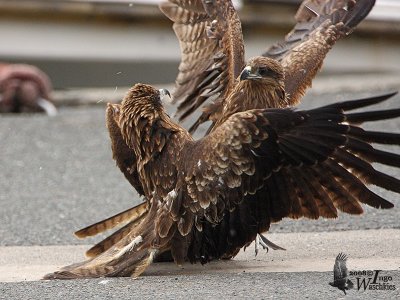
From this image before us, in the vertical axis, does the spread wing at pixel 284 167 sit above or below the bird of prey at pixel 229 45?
below

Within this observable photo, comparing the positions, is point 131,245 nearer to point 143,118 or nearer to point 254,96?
point 143,118

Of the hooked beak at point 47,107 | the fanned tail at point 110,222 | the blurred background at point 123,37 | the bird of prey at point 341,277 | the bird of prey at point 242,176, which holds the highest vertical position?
the blurred background at point 123,37

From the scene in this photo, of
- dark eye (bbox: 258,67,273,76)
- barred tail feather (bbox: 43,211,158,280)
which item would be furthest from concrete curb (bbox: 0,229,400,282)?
dark eye (bbox: 258,67,273,76)

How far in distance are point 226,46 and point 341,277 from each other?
122 inches

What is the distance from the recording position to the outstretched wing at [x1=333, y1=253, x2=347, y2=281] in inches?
243

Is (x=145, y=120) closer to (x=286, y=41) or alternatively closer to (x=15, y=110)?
(x=286, y=41)

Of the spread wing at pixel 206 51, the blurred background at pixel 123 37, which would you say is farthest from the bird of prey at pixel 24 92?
the spread wing at pixel 206 51

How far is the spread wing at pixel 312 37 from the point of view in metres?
8.59

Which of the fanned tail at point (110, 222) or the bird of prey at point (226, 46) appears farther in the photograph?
the bird of prey at point (226, 46)

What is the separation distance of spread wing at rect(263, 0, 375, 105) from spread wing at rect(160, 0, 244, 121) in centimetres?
48

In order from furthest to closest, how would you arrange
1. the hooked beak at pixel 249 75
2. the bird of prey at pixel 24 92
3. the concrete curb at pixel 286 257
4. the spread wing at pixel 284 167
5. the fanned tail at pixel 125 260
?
the bird of prey at pixel 24 92 < the hooked beak at pixel 249 75 < the concrete curb at pixel 286 257 < the fanned tail at pixel 125 260 < the spread wing at pixel 284 167

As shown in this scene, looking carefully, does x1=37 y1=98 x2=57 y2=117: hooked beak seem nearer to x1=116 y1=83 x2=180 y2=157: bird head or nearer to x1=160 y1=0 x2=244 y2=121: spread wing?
x1=160 y1=0 x2=244 y2=121: spread wing

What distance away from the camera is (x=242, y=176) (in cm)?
637

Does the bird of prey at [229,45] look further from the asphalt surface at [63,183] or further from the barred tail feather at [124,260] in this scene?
the asphalt surface at [63,183]
